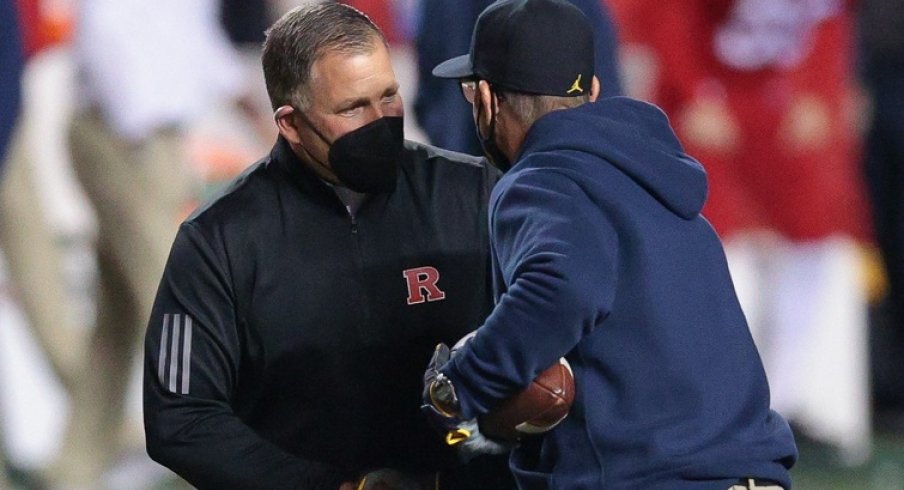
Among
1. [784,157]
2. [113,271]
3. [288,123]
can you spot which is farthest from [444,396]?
[784,157]

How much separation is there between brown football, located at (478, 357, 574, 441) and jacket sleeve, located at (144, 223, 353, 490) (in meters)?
0.39

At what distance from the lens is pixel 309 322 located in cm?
341

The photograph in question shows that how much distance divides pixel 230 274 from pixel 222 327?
91 mm

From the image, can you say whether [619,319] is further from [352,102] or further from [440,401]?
[352,102]

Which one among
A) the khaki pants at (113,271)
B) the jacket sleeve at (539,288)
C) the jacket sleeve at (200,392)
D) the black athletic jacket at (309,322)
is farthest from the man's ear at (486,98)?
the khaki pants at (113,271)

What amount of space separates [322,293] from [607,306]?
2.30 ft

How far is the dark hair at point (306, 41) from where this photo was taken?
10.9ft

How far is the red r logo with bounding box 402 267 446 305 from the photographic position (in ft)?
11.3

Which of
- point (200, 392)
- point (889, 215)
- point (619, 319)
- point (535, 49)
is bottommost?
point (889, 215)

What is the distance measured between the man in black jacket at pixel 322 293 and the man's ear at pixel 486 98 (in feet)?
0.75

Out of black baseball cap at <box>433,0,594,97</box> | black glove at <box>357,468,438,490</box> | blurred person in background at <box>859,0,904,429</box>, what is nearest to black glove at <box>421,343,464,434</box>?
black glove at <box>357,468,438,490</box>

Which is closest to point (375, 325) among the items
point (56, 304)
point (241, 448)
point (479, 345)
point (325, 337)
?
point (325, 337)

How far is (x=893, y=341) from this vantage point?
7.32 metres

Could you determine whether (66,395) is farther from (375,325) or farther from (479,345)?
(479,345)
